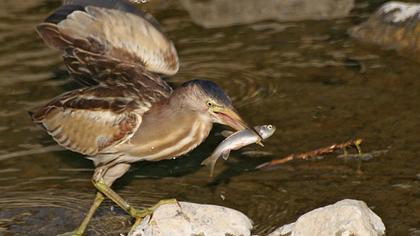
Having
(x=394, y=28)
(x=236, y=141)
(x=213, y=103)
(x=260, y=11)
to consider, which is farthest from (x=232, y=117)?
(x=260, y=11)

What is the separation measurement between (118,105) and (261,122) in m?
2.08

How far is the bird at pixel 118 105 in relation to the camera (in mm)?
7969

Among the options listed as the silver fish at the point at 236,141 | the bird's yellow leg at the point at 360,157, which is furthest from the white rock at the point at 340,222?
the bird's yellow leg at the point at 360,157

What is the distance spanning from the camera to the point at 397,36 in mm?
11742

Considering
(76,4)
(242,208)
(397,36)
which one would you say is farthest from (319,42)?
(242,208)

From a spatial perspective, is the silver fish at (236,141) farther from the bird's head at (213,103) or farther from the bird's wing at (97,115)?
the bird's wing at (97,115)

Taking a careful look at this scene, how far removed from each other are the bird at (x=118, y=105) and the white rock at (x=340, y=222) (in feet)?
2.64

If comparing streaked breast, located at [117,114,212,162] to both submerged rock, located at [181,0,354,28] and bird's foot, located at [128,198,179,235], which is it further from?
submerged rock, located at [181,0,354,28]

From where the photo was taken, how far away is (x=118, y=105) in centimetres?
826

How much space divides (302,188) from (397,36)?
3.68 metres

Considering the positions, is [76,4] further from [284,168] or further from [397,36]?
[397,36]

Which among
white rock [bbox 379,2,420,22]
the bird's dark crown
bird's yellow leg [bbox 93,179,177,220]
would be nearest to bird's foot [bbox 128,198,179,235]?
bird's yellow leg [bbox 93,179,177,220]

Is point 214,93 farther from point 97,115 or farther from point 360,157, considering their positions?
point 360,157

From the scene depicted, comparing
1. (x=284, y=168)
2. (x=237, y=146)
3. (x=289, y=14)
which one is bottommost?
(x=289, y=14)
